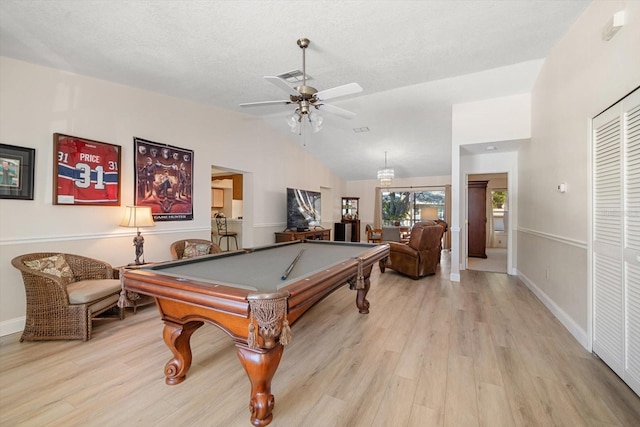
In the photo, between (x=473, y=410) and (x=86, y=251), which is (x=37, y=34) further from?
(x=473, y=410)

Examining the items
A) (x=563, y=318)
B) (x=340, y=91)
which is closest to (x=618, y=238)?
(x=563, y=318)

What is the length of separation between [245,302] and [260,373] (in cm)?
46

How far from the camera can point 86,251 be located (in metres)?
3.15

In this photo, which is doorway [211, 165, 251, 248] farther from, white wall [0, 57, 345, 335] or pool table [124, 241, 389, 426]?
pool table [124, 241, 389, 426]

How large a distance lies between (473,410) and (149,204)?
4.10 m

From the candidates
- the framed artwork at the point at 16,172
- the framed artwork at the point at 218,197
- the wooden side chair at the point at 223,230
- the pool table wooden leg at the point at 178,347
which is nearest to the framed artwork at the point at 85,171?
the framed artwork at the point at 16,172

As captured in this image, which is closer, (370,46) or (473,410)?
(473,410)

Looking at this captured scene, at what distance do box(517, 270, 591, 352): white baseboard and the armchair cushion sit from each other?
4495 millimetres

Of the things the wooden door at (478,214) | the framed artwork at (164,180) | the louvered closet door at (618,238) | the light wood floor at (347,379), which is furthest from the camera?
the wooden door at (478,214)

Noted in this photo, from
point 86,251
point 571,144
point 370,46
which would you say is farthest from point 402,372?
Answer: point 86,251

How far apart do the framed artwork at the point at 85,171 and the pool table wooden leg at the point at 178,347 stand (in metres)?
2.22

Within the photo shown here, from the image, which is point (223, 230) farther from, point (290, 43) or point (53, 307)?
point (290, 43)

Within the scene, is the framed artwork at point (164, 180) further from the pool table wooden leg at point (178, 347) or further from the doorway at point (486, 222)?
the doorway at point (486, 222)

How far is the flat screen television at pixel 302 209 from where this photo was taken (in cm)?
625
